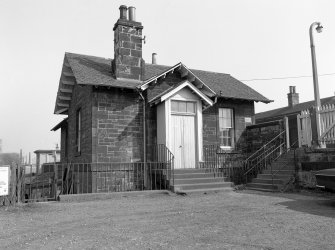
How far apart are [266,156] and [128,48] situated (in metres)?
7.43

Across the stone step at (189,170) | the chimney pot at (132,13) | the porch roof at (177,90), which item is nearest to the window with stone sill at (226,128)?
the porch roof at (177,90)

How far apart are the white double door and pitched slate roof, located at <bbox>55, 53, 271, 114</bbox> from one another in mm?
1921

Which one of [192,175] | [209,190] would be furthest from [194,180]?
[209,190]

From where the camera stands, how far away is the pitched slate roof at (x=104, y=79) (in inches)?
503

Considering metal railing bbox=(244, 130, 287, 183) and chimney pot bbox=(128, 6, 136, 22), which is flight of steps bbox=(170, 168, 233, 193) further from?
chimney pot bbox=(128, 6, 136, 22)

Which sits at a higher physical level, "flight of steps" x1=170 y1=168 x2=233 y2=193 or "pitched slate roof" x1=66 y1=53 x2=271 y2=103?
"pitched slate roof" x1=66 y1=53 x2=271 y2=103

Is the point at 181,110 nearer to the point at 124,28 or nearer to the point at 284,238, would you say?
the point at 124,28

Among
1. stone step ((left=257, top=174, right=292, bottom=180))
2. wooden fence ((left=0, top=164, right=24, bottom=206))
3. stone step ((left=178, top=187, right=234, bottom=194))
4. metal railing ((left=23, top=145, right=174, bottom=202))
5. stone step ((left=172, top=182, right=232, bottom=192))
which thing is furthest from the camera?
metal railing ((left=23, top=145, right=174, bottom=202))

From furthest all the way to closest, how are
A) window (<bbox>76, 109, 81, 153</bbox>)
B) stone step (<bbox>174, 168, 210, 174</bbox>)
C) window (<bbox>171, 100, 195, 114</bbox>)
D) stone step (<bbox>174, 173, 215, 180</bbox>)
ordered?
window (<bbox>76, 109, 81, 153</bbox>), window (<bbox>171, 100, 195, 114</bbox>), stone step (<bbox>174, 168, 210, 174</bbox>), stone step (<bbox>174, 173, 215, 180</bbox>)

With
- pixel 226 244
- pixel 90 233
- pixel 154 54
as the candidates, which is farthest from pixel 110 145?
pixel 154 54

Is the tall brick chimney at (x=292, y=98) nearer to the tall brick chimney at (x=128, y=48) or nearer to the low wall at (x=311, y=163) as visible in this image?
the low wall at (x=311, y=163)

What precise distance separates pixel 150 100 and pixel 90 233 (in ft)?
26.0

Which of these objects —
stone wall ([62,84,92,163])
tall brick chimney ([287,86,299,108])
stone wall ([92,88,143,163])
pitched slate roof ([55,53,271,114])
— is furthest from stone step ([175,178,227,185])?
tall brick chimney ([287,86,299,108])

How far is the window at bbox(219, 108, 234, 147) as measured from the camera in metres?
15.5
